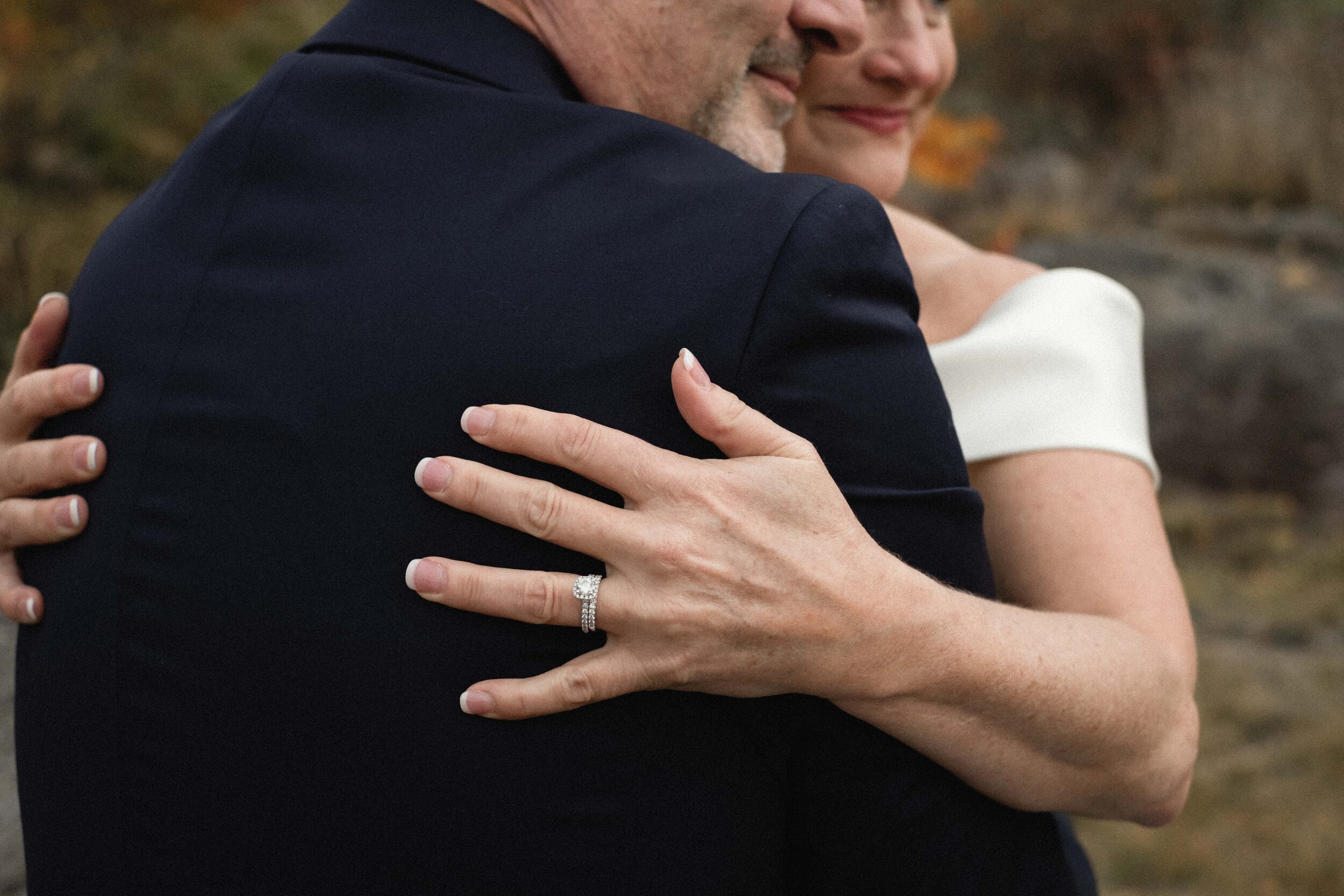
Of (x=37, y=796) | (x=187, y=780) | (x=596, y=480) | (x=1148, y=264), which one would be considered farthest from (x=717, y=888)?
(x=1148, y=264)

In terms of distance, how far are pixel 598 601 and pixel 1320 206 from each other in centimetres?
798

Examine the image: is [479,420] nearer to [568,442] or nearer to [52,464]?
[568,442]

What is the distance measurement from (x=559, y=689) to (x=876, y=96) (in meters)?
1.67

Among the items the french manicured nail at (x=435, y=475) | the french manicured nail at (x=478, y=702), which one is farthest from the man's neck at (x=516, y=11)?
the french manicured nail at (x=478, y=702)

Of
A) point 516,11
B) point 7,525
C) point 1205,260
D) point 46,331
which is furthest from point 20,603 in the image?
point 1205,260

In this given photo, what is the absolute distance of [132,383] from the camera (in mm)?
1290

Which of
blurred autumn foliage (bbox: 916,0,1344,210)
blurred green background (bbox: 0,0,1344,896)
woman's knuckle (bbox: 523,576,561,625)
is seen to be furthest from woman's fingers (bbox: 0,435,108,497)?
blurred autumn foliage (bbox: 916,0,1344,210)

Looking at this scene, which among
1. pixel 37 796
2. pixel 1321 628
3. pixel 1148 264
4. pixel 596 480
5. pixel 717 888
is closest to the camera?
pixel 596 480

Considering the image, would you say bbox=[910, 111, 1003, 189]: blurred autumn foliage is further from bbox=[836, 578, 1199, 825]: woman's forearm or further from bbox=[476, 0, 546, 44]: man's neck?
bbox=[476, 0, 546, 44]: man's neck

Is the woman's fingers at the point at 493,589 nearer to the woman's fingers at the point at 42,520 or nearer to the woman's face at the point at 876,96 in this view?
the woman's fingers at the point at 42,520

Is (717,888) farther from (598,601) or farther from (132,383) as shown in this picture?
(132,383)

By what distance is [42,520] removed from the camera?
1333mm

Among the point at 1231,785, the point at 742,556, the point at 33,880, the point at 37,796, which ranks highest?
the point at 742,556

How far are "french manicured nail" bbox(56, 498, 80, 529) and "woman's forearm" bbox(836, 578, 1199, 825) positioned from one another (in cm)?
90
